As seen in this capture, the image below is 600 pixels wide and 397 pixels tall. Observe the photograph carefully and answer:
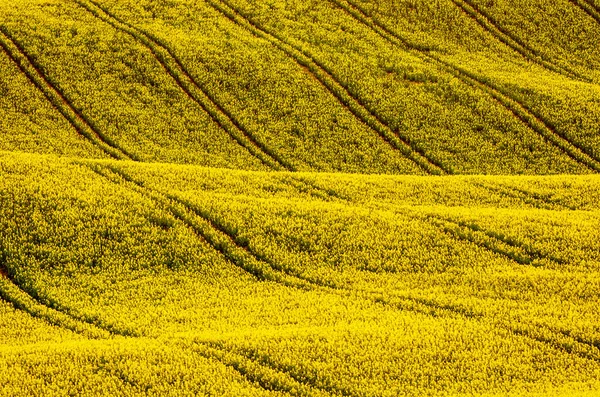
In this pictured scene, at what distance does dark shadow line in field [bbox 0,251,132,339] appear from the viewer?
43.4ft

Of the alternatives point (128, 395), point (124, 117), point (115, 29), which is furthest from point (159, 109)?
point (128, 395)

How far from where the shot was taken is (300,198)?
1936 cm

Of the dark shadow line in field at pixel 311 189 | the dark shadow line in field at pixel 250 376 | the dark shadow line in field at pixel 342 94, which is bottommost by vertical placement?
the dark shadow line in field at pixel 250 376

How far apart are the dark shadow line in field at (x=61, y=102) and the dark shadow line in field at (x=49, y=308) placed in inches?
377

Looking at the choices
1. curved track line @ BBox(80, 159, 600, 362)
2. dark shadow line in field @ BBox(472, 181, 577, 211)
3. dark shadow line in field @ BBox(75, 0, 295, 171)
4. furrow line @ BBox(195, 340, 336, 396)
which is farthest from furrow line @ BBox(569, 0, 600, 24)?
furrow line @ BBox(195, 340, 336, 396)

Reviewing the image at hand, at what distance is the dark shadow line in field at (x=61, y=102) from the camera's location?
80.4 feet

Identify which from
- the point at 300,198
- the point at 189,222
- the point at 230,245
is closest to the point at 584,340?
the point at 230,245

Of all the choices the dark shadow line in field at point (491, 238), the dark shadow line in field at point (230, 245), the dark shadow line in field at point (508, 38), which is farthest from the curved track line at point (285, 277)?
the dark shadow line in field at point (508, 38)

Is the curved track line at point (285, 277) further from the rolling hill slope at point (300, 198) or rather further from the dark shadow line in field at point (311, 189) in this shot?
the dark shadow line in field at point (311, 189)

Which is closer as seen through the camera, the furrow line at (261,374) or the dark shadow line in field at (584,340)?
the furrow line at (261,374)

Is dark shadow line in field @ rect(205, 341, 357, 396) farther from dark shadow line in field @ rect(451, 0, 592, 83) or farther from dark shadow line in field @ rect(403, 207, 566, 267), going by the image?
dark shadow line in field @ rect(451, 0, 592, 83)

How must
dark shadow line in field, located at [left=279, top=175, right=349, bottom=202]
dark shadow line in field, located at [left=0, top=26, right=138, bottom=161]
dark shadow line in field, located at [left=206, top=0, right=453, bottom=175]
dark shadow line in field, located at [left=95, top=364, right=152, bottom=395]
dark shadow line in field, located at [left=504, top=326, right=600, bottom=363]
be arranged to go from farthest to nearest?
dark shadow line in field, located at [left=206, top=0, right=453, bottom=175], dark shadow line in field, located at [left=0, top=26, right=138, bottom=161], dark shadow line in field, located at [left=279, top=175, right=349, bottom=202], dark shadow line in field, located at [left=504, top=326, right=600, bottom=363], dark shadow line in field, located at [left=95, top=364, right=152, bottom=395]

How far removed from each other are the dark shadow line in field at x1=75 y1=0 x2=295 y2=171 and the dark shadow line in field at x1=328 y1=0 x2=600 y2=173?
9.61m

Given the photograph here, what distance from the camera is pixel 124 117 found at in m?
25.9
